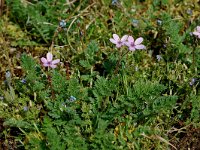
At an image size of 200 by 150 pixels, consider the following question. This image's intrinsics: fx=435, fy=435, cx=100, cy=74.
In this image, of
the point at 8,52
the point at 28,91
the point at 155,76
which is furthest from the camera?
the point at 8,52

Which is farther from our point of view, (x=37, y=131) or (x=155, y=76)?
(x=155, y=76)

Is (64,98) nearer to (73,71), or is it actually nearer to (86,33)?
(73,71)

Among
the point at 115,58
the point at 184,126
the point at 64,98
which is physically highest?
the point at 115,58

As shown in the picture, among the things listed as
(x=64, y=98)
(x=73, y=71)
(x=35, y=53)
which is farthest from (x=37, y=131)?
(x=35, y=53)

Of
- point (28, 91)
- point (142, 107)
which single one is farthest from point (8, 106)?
point (142, 107)

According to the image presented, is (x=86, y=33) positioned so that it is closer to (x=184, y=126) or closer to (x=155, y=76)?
(x=155, y=76)

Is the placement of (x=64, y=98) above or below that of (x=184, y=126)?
above

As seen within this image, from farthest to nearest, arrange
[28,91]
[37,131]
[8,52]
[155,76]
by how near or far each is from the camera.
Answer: [8,52], [155,76], [28,91], [37,131]
